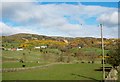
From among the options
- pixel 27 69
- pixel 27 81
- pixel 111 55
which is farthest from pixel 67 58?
pixel 27 81

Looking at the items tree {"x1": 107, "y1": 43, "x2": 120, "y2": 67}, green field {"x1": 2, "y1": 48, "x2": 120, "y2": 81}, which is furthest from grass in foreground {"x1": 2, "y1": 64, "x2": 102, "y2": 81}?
tree {"x1": 107, "y1": 43, "x2": 120, "y2": 67}

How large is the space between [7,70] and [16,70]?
204 cm

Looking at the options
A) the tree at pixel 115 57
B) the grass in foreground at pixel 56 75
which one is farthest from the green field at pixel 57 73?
the tree at pixel 115 57

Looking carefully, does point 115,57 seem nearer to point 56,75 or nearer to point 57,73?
point 57,73

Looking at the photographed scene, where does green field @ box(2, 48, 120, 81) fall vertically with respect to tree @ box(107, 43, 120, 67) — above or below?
below

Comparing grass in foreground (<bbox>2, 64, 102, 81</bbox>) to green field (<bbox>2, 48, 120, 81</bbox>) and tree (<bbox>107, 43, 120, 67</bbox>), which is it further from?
tree (<bbox>107, 43, 120, 67</bbox>)

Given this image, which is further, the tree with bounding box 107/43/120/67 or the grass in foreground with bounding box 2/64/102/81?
the tree with bounding box 107/43/120/67

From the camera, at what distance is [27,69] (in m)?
54.8

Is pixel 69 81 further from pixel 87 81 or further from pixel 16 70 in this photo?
pixel 16 70

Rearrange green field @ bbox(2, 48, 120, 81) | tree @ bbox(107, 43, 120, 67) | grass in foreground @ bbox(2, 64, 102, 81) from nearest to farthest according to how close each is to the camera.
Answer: grass in foreground @ bbox(2, 64, 102, 81), green field @ bbox(2, 48, 120, 81), tree @ bbox(107, 43, 120, 67)

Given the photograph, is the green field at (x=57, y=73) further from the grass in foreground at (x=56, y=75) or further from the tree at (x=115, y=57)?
Result: the tree at (x=115, y=57)

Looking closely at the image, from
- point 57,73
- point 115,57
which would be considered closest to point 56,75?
point 57,73

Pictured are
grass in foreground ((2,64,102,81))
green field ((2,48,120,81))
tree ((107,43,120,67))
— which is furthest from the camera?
tree ((107,43,120,67))

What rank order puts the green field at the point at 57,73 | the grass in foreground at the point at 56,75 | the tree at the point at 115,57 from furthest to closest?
the tree at the point at 115,57
the green field at the point at 57,73
the grass in foreground at the point at 56,75
